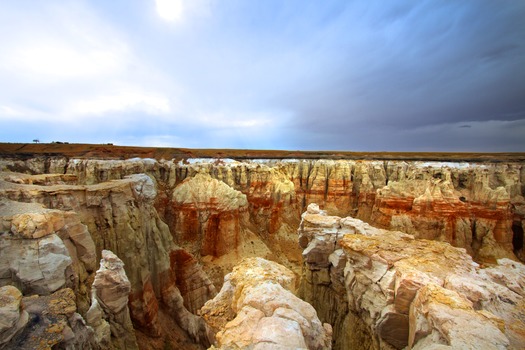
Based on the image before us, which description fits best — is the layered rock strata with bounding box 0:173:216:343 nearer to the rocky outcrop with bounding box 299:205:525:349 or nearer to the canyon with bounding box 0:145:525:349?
the canyon with bounding box 0:145:525:349

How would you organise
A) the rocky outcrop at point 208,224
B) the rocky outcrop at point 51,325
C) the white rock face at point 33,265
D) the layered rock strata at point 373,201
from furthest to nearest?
the layered rock strata at point 373,201
the rocky outcrop at point 208,224
the white rock face at point 33,265
the rocky outcrop at point 51,325

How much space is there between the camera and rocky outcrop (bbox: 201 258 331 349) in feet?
17.9

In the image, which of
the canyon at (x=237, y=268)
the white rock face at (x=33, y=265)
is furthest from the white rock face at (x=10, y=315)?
the white rock face at (x=33, y=265)

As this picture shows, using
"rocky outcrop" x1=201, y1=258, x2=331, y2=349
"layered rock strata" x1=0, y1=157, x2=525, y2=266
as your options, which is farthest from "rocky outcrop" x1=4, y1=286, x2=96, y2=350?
"layered rock strata" x1=0, y1=157, x2=525, y2=266

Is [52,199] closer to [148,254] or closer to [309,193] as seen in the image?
[148,254]

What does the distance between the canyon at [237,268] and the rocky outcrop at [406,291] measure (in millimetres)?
53

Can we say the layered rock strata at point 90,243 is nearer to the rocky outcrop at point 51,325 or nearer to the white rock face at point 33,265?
the white rock face at point 33,265

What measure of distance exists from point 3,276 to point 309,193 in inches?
1524

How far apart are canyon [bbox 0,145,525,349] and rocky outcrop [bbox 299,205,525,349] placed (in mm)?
53

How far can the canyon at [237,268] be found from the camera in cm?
673

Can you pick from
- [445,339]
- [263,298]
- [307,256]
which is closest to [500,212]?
[307,256]

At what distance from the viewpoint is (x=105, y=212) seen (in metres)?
14.6

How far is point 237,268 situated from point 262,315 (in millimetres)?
3275

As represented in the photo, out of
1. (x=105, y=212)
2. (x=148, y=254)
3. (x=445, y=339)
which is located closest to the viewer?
(x=445, y=339)
